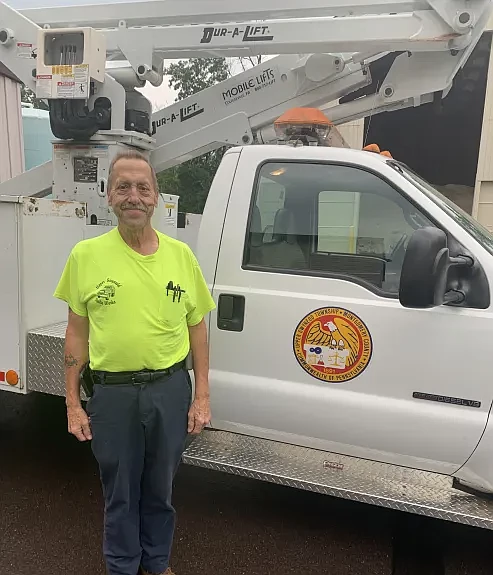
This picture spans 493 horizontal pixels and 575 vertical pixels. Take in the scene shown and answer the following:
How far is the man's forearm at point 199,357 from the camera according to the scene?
8.08 feet

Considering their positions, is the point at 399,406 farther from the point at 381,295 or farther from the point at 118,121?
the point at 118,121

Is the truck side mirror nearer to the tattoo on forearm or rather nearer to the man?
the man

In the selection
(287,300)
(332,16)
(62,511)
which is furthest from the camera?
(332,16)

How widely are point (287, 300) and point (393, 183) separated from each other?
762 mm

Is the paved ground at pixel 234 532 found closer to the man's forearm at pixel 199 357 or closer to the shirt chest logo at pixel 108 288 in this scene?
the man's forearm at pixel 199 357

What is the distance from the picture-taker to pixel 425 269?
2.24m

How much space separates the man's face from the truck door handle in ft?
2.68

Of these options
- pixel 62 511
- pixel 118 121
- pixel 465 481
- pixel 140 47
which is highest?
pixel 140 47

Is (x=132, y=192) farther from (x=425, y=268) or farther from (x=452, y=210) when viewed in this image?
(x=452, y=210)

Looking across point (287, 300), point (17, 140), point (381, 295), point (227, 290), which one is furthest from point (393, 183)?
point (17, 140)

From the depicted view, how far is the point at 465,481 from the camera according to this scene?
2676mm

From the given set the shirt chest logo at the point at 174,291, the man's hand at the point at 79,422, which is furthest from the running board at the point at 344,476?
the shirt chest logo at the point at 174,291

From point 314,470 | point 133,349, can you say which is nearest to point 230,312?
→ point 133,349

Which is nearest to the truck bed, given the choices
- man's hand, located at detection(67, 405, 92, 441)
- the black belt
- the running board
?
the running board
